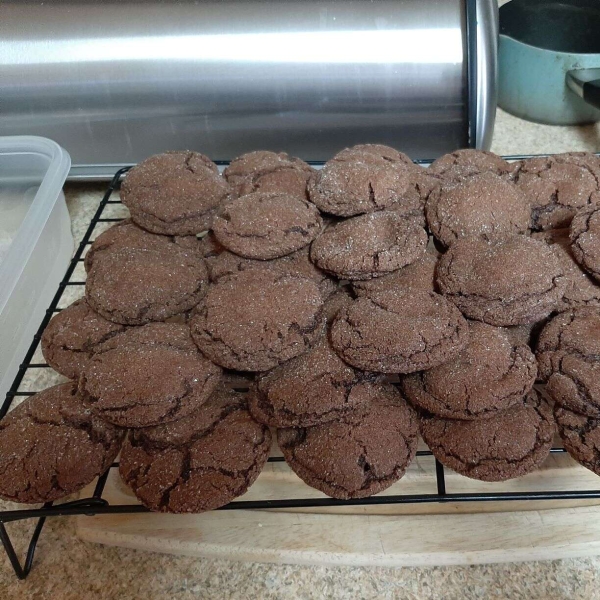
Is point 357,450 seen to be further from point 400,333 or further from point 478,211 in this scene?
point 478,211

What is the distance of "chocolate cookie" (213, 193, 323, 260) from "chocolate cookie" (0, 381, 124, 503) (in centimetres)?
33

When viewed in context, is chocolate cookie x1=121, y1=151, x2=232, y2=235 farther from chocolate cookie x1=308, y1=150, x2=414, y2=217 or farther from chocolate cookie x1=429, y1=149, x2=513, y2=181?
chocolate cookie x1=429, y1=149, x2=513, y2=181

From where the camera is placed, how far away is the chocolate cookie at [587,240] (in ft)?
2.69

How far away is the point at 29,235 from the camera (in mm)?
1000

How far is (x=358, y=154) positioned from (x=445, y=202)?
0.19m

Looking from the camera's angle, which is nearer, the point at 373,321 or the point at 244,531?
the point at 373,321

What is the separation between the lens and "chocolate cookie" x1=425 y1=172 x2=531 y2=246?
88cm

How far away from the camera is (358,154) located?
999mm

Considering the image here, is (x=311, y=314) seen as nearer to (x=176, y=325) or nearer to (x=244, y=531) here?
(x=176, y=325)

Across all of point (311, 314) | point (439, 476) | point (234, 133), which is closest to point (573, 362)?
point (439, 476)

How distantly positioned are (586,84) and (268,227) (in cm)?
115

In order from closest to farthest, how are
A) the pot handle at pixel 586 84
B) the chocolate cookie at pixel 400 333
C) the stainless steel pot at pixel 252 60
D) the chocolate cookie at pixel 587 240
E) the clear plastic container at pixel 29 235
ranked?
the chocolate cookie at pixel 400 333 < the chocolate cookie at pixel 587 240 < the clear plastic container at pixel 29 235 < the stainless steel pot at pixel 252 60 < the pot handle at pixel 586 84

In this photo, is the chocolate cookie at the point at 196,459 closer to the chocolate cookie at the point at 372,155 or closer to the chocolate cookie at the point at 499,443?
the chocolate cookie at the point at 499,443

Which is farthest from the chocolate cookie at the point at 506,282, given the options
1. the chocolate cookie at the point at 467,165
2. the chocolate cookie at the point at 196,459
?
the chocolate cookie at the point at 196,459
